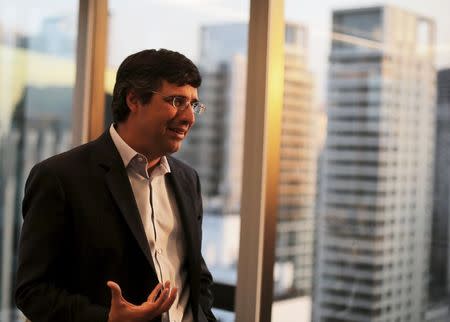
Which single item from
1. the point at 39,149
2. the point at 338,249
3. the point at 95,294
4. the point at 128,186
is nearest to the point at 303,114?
the point at 338,249

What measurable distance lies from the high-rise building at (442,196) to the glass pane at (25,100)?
2.51 m

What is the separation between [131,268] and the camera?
69.7 inches

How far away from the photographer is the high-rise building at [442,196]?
Result: 2.21m

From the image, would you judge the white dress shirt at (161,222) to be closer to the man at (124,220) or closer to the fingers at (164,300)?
the man at (124,220)

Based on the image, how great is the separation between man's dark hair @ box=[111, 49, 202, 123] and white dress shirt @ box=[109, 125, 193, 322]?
0.52ft

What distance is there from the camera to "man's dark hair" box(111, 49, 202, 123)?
1.80m

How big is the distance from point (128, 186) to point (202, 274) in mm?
446

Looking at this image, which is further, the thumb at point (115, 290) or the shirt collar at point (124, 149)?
the shirt collar at point (124, 149)

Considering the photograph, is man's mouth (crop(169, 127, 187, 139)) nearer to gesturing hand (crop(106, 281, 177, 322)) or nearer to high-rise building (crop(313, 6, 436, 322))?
gesturing hand (crop(106, 281, 177, 322))

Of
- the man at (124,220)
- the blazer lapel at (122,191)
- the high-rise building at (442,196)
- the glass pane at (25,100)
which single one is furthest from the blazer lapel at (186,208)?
the glass pane at (25,100)

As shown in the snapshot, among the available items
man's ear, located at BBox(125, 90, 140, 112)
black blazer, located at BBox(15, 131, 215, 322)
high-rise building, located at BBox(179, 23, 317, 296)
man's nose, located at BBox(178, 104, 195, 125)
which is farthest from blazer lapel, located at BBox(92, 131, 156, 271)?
high-rise building, located at BBox(179, 23, 317, 296)

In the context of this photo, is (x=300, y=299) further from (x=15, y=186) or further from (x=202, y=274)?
(x=15, y=186)

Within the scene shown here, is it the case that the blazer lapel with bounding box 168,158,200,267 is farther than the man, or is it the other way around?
the blazer lapel with bounding box 168,158,200,267

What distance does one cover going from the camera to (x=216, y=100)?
3012 mm
